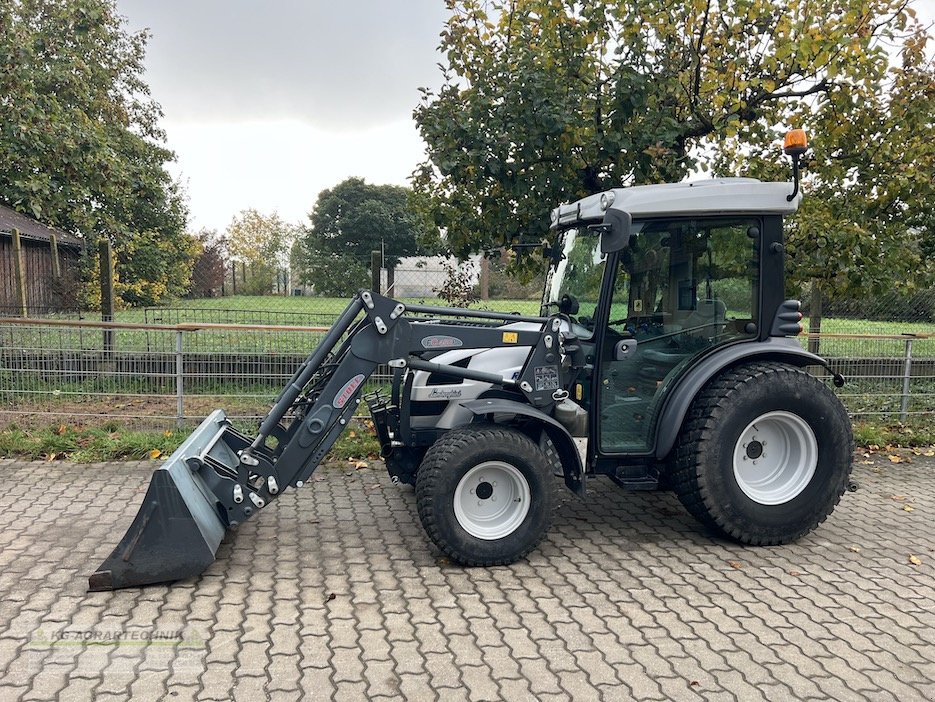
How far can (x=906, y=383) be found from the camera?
7.92m

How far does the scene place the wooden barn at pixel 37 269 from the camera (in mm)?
9508

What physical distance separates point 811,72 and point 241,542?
614 cm

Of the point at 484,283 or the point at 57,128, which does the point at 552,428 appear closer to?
the point at 484,283

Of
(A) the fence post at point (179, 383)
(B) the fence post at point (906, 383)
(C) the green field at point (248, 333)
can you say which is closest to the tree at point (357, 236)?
(C) the green field at point (248, 333)

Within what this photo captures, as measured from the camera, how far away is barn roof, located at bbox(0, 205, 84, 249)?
15363 mm

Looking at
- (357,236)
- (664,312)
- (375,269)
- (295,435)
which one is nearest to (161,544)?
(295,435)

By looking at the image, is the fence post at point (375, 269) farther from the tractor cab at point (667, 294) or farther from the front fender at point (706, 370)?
the front fender at point (706, 370)

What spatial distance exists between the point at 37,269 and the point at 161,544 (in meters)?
14.5

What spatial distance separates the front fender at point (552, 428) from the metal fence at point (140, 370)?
296 centimetres

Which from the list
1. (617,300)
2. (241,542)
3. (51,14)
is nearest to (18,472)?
(241,542)

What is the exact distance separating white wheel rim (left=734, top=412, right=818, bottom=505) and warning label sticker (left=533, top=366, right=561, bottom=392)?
48.6 inches

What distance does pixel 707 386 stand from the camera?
4.59 metres

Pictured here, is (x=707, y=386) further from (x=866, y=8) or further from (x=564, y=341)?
(x=866, y=8)

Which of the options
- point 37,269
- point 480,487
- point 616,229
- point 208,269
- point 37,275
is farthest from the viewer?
point 208,269
